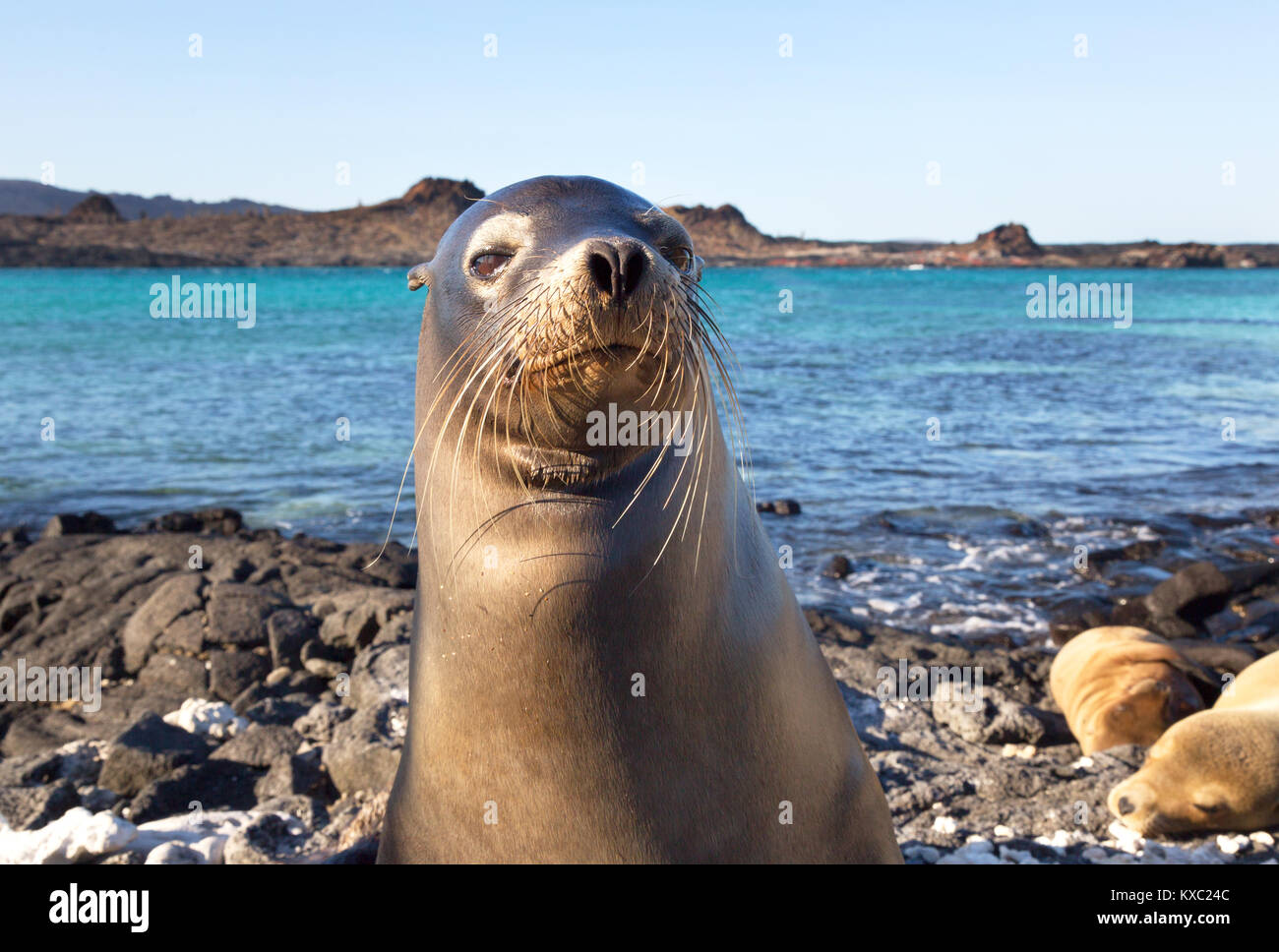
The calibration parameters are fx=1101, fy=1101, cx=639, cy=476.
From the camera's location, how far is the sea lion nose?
279 cm

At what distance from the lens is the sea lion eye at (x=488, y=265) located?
329 cm

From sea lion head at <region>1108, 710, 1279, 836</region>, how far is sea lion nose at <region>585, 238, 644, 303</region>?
4438 mm

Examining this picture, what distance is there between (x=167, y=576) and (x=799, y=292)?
80309 mm

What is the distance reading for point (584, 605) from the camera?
3.16 metres

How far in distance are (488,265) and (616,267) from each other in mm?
680

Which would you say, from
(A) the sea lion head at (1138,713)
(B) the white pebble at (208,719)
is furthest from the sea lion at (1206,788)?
(B) the white pebble at (208,719)

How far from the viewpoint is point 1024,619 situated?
1001cm

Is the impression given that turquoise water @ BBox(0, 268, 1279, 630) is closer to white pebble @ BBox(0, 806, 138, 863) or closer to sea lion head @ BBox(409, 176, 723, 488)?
sea lion head @ BBox(409, 176, 723, 488)

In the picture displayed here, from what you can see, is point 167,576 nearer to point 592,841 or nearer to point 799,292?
point 592,841

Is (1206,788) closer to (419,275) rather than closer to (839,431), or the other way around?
(419,275)

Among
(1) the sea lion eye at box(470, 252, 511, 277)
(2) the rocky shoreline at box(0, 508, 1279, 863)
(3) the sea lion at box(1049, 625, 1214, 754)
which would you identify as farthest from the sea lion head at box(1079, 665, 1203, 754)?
(1) the sea lion eye at box(470, 252, 511, 277)

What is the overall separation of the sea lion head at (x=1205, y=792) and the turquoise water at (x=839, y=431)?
307 cm
